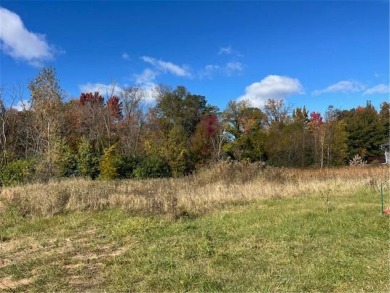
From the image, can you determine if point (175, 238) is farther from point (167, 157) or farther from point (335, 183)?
point (167, 157)

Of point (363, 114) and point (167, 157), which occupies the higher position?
point (363, 114)

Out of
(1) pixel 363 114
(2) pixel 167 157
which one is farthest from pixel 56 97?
(1) pixel 363 114

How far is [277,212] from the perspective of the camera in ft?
29.7

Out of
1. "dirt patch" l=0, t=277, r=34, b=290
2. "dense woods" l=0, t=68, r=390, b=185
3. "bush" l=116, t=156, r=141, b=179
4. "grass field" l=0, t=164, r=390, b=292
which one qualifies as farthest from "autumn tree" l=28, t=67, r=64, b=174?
"dirt patch" l=0, t=277, r=34, b=290

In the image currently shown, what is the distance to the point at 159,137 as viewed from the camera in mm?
35469

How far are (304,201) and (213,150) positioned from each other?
81.9 ft

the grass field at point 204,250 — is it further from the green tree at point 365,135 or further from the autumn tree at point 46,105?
the green tree at point 365,135

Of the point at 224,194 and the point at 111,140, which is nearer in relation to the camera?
the point at 224,194

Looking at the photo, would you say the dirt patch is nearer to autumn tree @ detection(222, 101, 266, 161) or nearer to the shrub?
the shrub

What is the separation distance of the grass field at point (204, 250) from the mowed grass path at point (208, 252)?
0.01 m

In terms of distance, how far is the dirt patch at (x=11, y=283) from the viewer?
15.7 feet

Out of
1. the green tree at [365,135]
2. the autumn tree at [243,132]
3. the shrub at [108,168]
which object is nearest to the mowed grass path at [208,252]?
the shrub at [108,168]

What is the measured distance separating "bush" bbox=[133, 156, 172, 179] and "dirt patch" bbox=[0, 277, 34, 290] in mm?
19596

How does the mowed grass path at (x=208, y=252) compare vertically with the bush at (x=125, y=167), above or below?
below
